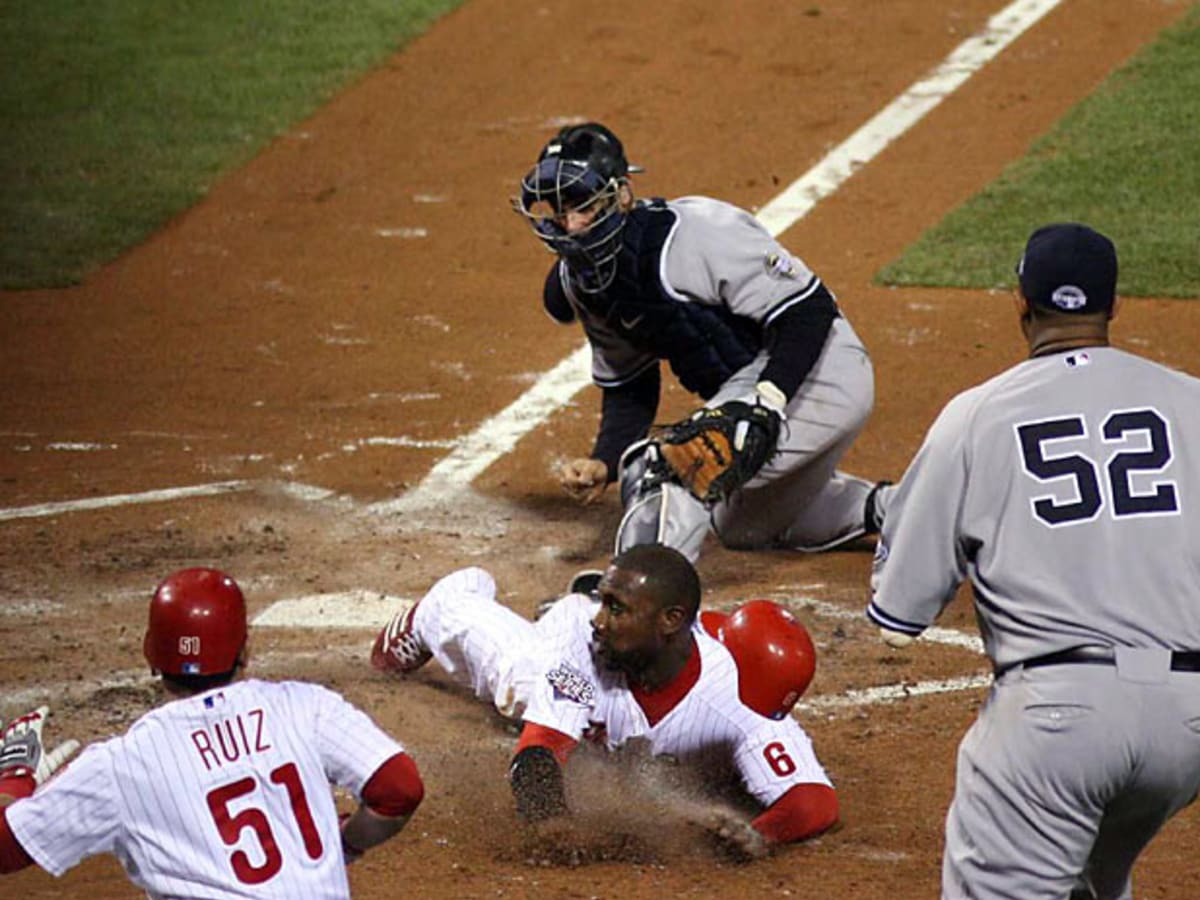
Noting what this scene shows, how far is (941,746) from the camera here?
6.51m

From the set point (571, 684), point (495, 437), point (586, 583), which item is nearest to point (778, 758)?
point (571, 684)

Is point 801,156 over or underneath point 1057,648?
underneath

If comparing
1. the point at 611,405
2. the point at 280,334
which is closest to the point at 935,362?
the point at 611,405

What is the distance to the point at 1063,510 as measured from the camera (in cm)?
441

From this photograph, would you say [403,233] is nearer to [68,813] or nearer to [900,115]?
[900,115]

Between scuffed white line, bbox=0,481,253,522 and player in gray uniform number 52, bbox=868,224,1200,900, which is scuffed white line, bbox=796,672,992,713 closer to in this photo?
player in gray uniform number 52, bbox=868,224,1200,900

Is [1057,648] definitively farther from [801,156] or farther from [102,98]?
[102,98]

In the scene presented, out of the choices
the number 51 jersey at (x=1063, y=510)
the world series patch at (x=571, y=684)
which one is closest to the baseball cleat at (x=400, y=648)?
the world series patch at (x=571, y=684)

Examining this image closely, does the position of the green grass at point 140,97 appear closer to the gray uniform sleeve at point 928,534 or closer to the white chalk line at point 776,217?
the white chalk line at point 776,217

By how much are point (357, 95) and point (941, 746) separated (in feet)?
28.5

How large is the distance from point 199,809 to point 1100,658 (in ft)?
5.75

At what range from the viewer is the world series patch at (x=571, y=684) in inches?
234

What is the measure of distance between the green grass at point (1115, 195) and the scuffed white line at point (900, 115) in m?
0.78

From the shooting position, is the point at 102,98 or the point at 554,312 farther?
the point at 102,98
